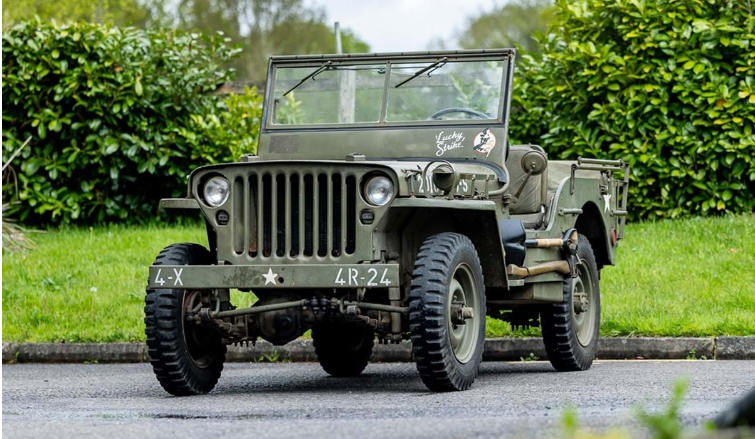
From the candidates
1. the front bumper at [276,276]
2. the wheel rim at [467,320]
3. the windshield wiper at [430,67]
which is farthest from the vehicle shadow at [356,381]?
the windshield wiper at [430,67]

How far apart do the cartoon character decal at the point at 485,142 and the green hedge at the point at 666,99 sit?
18.6 feet

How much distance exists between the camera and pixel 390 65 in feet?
31.7

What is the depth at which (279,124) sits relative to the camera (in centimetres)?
965

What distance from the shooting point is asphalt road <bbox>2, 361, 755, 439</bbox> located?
5770mm

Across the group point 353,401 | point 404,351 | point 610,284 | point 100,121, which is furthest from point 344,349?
point 100,121

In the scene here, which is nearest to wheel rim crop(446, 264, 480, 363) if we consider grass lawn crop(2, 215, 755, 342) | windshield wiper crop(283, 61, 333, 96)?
windshield wiper crop(283, 61, 333, 96)

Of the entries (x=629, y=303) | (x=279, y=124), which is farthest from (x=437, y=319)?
(x=629, y=303)

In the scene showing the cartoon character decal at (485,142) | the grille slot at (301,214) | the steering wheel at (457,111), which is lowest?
the grille slot at (301,214)

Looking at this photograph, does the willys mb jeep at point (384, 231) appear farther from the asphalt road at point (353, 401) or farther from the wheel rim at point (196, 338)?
the asphalt road at point (353, 401)

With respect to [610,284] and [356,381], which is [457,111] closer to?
[356,381]

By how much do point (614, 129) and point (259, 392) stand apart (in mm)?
7532

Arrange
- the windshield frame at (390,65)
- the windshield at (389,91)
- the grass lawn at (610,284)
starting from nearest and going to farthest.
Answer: the windshield frame at (390,65) < the windshield at (389,91) < the grass lawn at (610,284)

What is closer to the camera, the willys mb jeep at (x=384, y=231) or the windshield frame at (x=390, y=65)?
the willys mb jeep at (x=384, y=231)

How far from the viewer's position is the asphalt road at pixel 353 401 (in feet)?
18.9
